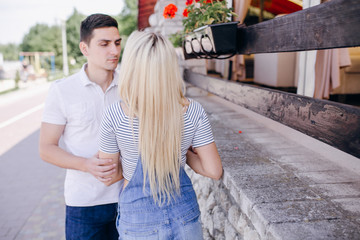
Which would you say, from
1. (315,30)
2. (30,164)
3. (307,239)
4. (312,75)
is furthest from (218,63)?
(307,239)

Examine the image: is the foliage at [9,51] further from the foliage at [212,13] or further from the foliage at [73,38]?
the foliage at [212,13]

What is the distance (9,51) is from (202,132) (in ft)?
268

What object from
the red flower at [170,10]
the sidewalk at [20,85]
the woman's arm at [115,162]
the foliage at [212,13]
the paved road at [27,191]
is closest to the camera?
the woman's arm at [115,162]

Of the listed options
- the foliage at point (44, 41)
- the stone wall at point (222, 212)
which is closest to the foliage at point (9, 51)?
the foliage at point (44, 41)

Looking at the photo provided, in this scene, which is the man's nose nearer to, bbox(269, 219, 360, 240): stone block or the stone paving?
the stone paving

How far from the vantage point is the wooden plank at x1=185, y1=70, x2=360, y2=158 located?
4.45 feet

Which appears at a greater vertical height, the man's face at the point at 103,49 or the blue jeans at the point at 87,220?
the man's face at the point at 103,49

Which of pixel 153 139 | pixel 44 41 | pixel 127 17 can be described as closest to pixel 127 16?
pixel 127 17

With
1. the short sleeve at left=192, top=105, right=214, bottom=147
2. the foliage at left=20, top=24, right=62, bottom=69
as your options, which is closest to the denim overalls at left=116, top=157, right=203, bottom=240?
the short sleeve at left=192, top=105, right=214, bottom=147

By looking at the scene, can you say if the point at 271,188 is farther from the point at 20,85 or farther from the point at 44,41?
the point at 44,41

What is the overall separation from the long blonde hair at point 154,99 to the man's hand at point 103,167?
20 centimetres

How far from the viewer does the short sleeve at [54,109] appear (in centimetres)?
170

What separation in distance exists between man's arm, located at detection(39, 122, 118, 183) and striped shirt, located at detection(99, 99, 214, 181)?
0.38ft

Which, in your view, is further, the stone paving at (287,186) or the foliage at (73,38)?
the foliage at (73,38)
